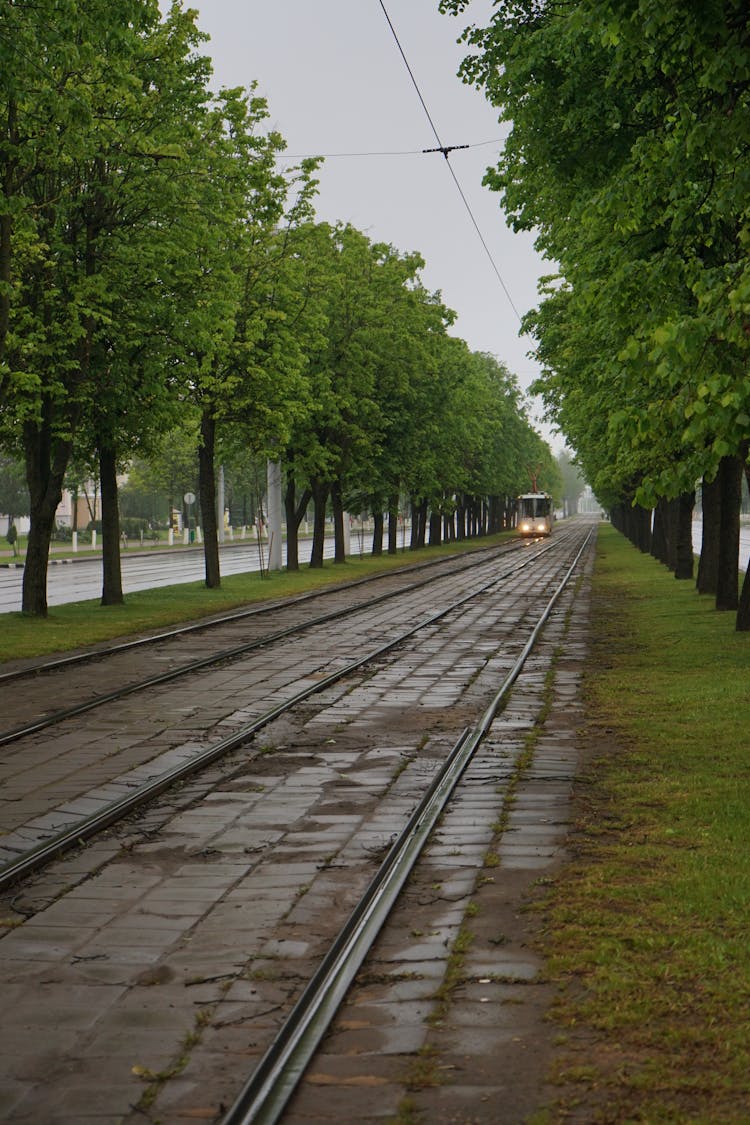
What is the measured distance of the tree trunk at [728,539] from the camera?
2206 cm

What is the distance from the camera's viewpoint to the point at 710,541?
26.2 metres

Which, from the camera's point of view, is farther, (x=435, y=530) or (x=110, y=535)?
(x=435, y=530)

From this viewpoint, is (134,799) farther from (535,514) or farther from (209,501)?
(535,514)

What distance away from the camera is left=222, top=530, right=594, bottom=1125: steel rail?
4234 mm

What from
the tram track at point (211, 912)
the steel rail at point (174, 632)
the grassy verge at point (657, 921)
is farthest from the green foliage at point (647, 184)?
the steel rail at point (174, 632)

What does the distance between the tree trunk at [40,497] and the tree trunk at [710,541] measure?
1234 cm

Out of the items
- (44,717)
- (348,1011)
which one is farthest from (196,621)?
(348,1011)

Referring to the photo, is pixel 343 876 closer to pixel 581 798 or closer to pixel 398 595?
pixel 581 798

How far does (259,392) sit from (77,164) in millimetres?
10208

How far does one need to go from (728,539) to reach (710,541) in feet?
12.1

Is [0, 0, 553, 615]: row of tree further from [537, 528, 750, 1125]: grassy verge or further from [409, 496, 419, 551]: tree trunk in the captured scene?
[409, 496, 419, 551]: tree trunk

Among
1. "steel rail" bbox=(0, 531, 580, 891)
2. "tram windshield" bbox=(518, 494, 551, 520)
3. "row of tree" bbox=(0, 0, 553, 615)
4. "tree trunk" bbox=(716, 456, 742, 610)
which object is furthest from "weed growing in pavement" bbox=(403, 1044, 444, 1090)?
"tram windshield" bbox=(518, 494, 551, 520)

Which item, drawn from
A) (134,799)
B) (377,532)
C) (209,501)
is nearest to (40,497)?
(209,501)

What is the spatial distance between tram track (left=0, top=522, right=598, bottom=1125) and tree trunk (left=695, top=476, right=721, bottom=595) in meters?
15.2
